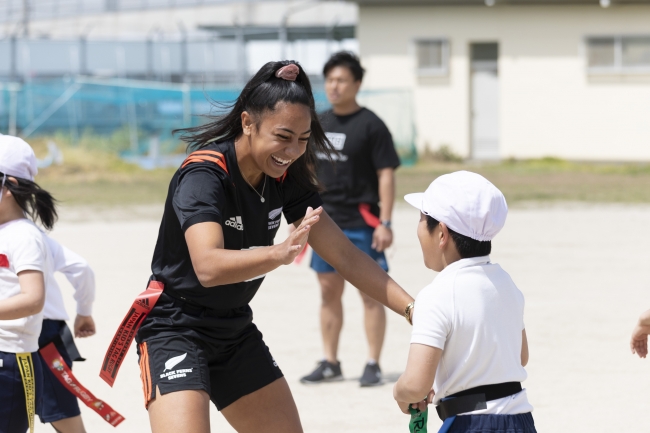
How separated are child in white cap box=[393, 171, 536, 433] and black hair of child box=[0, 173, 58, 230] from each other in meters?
1.87

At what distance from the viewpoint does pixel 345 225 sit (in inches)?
268

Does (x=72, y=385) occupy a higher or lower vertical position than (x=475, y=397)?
lower

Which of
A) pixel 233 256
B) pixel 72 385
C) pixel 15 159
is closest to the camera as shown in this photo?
pixel 233 256

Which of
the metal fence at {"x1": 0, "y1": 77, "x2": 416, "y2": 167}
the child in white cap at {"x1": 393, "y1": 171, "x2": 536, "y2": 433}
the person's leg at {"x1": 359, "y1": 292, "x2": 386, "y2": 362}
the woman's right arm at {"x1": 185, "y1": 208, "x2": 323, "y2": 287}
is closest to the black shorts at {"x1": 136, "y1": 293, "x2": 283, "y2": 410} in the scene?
the woman's right arm at {"x1": 185, "y1": 208, "x2": 323, "y2": 287}

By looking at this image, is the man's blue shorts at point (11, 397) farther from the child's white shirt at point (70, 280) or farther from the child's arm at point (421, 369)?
the child's arm at point (421, 369)

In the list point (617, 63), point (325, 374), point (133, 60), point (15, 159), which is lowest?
point (325, 374)

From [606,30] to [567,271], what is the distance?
16.9 m

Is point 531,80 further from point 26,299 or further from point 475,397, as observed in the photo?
point 475,397

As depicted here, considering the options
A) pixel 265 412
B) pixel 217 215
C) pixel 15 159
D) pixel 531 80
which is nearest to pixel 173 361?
pixel 265 412

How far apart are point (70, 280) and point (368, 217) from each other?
8.85 ft

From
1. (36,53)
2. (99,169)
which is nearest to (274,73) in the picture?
(99,169)

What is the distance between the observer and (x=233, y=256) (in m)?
3.05

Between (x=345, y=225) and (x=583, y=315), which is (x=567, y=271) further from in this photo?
(x=345, y=225)

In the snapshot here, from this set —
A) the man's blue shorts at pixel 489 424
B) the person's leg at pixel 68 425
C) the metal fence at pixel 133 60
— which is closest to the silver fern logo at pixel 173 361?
the man's blue shorts at pixel 489 424
